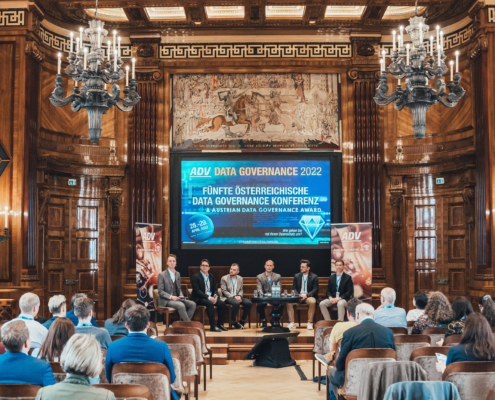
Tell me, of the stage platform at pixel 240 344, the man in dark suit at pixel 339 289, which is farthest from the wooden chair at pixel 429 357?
the man in dark suit at pixel 339 289

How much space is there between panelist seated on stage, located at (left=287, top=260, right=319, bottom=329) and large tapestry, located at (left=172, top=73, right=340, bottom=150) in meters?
2.80

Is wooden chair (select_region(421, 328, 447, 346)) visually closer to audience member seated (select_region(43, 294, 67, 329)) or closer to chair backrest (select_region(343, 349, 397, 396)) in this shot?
chair backrest (select_region(343, 349, 397, 396))

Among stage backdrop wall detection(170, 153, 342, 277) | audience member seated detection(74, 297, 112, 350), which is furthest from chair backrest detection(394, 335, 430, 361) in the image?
stage backdrop wall detection(170, 153, 342, 277)

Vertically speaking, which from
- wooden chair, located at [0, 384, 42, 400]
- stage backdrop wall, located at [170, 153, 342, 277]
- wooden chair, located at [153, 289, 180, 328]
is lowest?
wooden chair, located at [153, 289, 180, 328]

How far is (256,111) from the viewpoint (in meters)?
11.6

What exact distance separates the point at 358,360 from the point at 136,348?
168 centimetres

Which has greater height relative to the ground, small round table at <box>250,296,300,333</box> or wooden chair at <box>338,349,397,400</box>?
wooden chair at <box>338,349,397,400</box>

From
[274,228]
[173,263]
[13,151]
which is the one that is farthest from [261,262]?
[13,151]

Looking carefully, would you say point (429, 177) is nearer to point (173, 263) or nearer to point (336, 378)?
point (173, 263)

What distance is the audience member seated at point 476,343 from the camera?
3.71 meters

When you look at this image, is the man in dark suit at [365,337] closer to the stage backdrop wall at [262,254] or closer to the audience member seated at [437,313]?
the audience member seated at [437,313]

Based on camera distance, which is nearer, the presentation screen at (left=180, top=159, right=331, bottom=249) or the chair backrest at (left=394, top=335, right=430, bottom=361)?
the chair backrest at (left=394, top=335, right=430, bottom=361)

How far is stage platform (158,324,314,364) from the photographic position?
849cm

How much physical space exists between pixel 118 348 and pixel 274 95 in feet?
27.6
